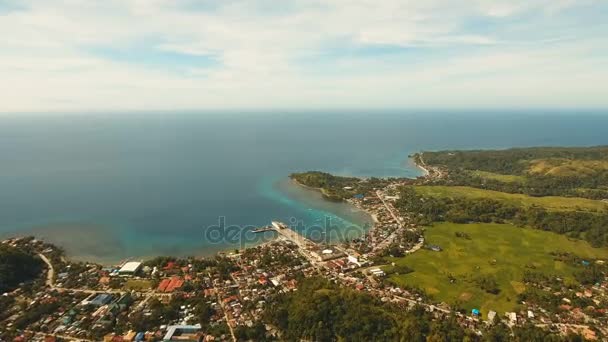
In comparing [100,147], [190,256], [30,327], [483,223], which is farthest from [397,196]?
[100,147]

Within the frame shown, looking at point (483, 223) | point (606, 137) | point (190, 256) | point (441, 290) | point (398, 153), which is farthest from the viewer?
point (606, 137)

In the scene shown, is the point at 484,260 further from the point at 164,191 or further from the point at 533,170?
the point at 533,170

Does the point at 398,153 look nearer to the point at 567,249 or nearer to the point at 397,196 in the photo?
the point at 397,196

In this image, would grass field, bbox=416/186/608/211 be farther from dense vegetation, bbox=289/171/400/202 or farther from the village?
the village

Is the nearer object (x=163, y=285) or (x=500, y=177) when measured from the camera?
(x=163, y=285)

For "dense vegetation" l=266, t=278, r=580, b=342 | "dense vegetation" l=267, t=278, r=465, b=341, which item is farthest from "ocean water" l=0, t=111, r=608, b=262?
"dense vegetation" l=266, t=278, r=580, b=342

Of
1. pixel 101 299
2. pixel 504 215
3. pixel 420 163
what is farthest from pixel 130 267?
pixel 420 163

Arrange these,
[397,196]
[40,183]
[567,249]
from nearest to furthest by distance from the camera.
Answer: [567,249]
[397,196]
[40,183]

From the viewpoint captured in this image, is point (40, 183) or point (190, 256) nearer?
point (190, 256)
